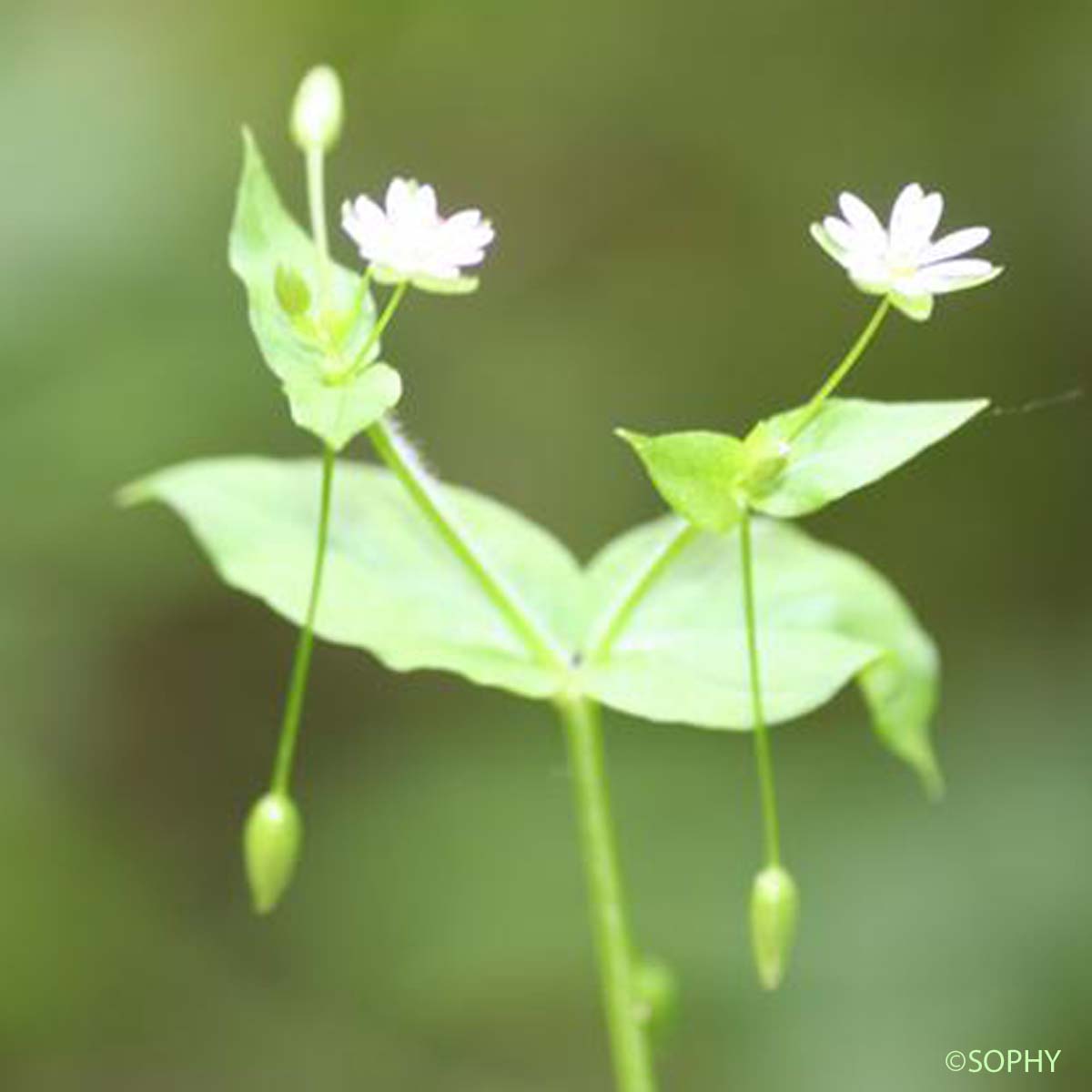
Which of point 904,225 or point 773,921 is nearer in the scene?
point 904,225

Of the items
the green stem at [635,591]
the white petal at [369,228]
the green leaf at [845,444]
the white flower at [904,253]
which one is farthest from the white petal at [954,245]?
the white petal at [369,228]

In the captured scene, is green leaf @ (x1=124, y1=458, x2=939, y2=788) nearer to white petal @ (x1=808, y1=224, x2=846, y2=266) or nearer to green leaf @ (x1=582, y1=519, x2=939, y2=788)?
green leaf @ (x1=582, y1=519, x2=939, y2=788)

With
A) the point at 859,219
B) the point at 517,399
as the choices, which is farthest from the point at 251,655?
the point at 859,219

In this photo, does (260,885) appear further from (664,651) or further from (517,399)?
(517,399)

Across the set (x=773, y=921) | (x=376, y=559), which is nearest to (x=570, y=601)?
(x=376, y=559)

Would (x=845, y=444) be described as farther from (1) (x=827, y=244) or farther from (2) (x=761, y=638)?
(2) (x=761, y=638)

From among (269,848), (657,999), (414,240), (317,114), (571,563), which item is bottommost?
(657,999)

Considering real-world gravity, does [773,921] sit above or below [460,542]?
below
